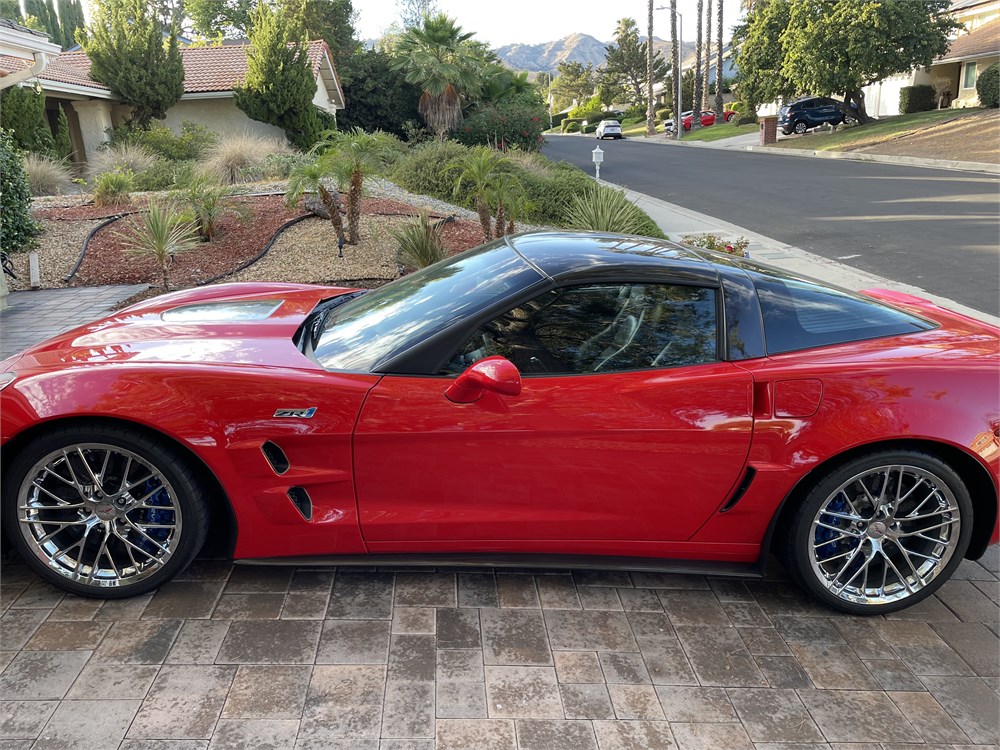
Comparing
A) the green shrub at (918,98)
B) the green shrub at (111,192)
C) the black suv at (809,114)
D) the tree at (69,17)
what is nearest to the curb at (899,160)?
the black suv at (809,114)

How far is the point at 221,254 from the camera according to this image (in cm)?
985

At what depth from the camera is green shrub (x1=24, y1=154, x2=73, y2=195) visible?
14.8m

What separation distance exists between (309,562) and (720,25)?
59.9 meters

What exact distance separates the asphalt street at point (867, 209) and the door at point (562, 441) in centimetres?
618

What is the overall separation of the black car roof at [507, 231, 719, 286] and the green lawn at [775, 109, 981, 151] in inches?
1168

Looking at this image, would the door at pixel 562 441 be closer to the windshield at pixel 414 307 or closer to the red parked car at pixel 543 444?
the red parked car at pixel 543 444

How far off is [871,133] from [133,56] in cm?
2773

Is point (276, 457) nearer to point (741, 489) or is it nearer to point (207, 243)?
point (741, 489)

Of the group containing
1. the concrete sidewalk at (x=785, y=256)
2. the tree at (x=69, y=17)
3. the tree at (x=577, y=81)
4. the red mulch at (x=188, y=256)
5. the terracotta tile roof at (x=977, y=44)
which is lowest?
the concrete sidewalk at (x=785, y=256)

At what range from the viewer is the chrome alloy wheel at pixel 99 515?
2812mm

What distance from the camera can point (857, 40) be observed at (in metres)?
30.9

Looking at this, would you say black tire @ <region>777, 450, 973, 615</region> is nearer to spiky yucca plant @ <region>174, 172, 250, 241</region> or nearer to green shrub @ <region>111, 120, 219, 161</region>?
spiky yucca plant @ <region>174, 172, 250, 241</region>

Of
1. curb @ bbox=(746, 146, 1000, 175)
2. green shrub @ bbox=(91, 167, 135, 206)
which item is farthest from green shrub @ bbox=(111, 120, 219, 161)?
curb @ bbox=(746, 146, 1000, 175)

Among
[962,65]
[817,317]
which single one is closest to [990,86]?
[962,65]
